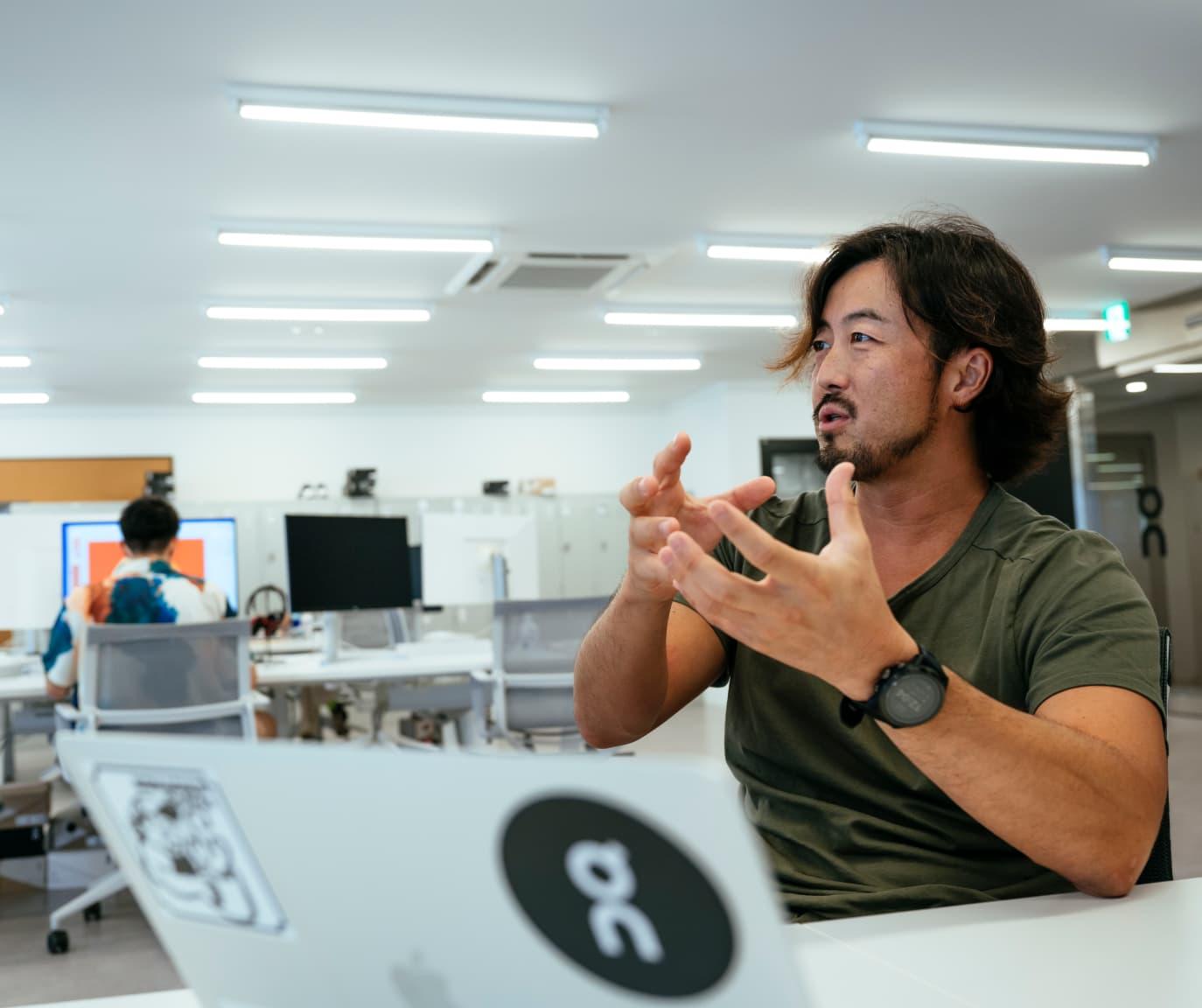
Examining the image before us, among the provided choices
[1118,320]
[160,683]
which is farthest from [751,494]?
[1118,320]

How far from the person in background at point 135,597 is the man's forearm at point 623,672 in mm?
2934

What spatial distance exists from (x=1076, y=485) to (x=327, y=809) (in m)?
10.6

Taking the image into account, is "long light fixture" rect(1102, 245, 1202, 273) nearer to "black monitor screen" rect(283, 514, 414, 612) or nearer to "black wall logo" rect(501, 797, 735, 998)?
"black monitor screen" rect(283, 514, 414, 612)

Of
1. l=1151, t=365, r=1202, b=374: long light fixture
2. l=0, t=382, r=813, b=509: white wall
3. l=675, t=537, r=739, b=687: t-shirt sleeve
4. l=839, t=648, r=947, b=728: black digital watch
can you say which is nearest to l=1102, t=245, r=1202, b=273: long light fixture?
l=1151, t=365, r=1202, b=374: long light fixture

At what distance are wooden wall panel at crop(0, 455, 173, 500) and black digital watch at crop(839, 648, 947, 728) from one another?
12258 millimetres

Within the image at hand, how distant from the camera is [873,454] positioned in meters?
→ 1.46

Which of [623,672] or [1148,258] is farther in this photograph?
[1148,258]

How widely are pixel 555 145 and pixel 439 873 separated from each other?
518 cm

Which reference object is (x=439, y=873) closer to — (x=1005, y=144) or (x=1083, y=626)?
(x=1083, y=626)

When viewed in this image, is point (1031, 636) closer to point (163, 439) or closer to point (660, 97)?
point (660, 97)

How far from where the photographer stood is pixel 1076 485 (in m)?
10.1

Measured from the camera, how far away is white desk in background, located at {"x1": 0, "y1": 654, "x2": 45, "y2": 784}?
4.34 m

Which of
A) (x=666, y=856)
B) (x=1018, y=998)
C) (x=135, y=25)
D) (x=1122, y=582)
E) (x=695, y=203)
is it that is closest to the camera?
(x=666, y=856)

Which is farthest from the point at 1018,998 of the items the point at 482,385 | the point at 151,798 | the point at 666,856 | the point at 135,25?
the point at 482,385
